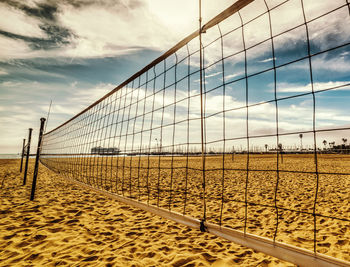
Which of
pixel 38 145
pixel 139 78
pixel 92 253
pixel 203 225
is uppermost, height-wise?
pixel 139 78

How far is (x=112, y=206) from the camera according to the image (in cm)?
360

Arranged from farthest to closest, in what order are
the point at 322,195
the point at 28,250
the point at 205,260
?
the point at 322,195, the point at 28,250, the point at 205,260

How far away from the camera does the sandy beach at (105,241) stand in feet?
5.90

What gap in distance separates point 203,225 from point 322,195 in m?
3.70

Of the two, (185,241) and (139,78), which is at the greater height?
(139,78)

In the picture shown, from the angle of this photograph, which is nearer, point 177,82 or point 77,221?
point 77,221

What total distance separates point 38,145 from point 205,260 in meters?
4.08

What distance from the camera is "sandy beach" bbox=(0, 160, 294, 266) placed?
1.80 m

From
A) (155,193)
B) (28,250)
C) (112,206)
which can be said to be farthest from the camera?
(155,193)

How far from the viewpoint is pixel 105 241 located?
2.20 m

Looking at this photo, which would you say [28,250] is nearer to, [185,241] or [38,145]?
[185,241]

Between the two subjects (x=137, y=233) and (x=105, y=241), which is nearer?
(x=105, y=241)

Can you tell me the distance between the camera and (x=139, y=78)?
416 cm

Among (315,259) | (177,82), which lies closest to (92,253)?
(315,259)
